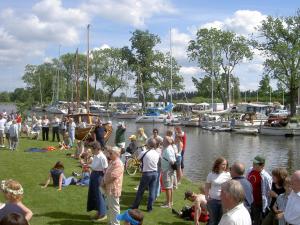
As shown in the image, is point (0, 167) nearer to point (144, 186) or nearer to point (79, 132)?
point (144, 186)

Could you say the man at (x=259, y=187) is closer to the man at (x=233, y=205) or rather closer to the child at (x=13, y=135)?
the man at (x=233, y=205)

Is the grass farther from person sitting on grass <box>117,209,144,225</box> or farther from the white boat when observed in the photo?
the white boat

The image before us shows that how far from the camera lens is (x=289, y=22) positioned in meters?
63.1

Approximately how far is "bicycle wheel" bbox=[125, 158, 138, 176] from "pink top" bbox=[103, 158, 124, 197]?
7735 millimetres

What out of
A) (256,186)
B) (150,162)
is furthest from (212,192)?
(150,162)

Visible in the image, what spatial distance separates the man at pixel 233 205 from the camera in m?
4.75

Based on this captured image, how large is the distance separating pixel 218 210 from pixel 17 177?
9153 millimetres

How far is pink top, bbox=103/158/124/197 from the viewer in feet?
30.6

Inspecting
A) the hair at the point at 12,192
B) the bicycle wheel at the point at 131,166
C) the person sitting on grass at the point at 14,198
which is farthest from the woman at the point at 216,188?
the bicycle wheel at the point at 131,166

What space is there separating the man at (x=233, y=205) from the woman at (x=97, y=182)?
224 inches

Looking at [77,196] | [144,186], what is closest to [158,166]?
[144,186]

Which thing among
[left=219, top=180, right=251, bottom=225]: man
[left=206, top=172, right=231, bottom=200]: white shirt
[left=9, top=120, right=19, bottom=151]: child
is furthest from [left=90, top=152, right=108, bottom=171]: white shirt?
[left=9, top=120, right=19, bottom=151]: child

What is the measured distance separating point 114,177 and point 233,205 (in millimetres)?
4838

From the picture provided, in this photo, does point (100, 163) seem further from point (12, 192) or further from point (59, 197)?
point (12, 192)
